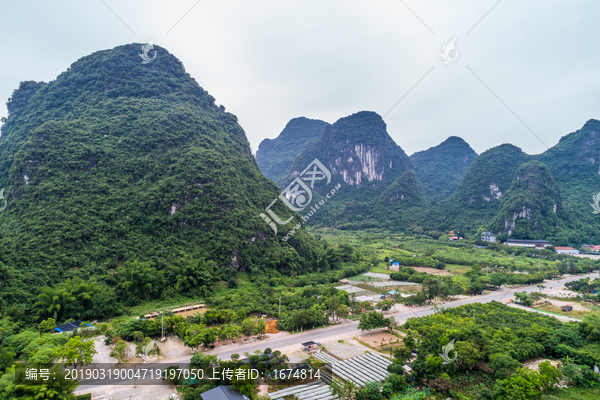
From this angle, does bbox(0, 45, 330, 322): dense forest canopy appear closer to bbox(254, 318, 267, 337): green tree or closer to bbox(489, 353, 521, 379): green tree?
bbox(254, 318, 267, 337): green tree

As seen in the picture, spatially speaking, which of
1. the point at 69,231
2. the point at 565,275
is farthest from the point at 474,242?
the point at 69,231

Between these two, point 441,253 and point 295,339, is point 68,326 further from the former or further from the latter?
point 441,253

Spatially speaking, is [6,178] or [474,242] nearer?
[6,178]

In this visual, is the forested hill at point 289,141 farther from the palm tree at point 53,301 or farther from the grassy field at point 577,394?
the grassy field at point 577,394

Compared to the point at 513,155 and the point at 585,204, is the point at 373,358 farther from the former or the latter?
the point at 513,155

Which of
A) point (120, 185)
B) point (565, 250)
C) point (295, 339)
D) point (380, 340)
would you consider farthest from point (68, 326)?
point (565, 250)

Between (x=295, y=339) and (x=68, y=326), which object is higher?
(x=68, y=326)
